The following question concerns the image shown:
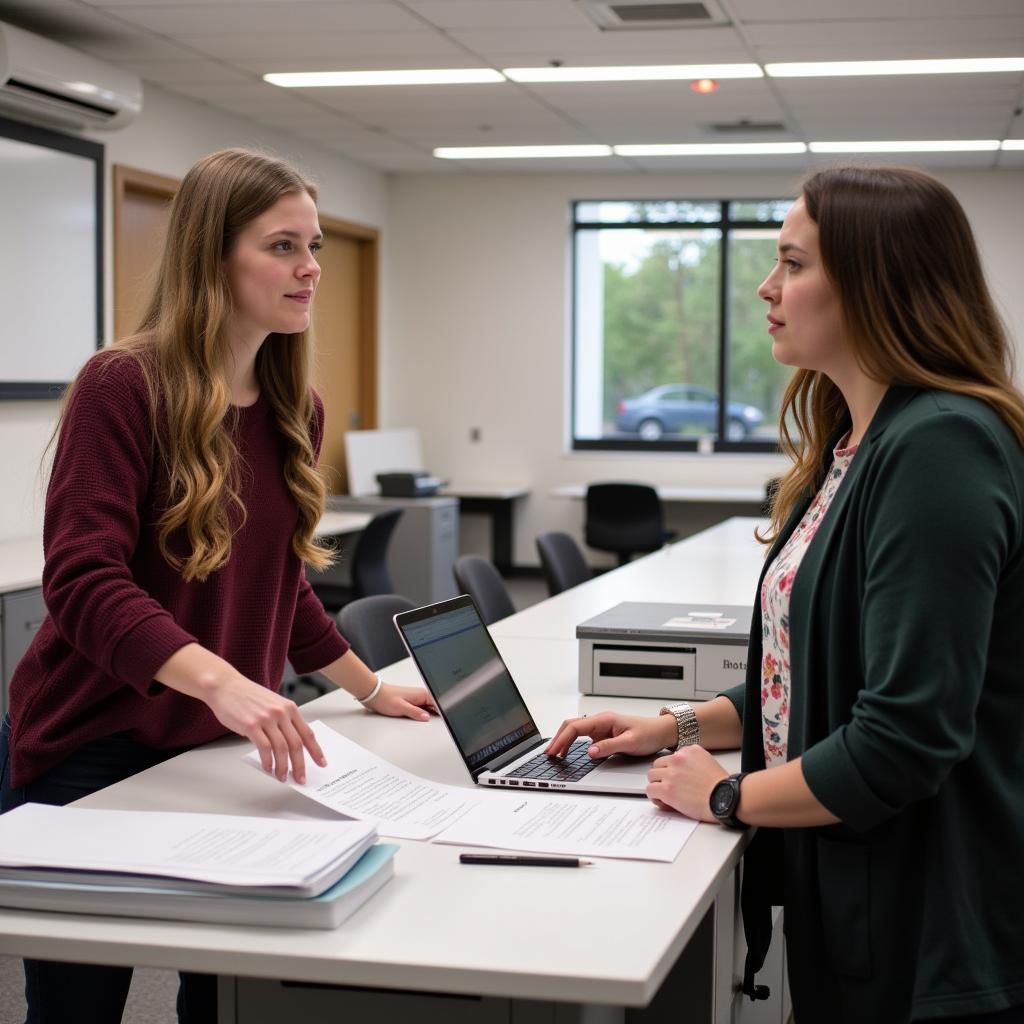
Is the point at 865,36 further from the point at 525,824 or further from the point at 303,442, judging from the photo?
the point at 525,824

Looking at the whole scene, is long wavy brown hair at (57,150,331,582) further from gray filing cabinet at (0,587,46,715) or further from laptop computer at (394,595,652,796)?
gray filing cabinet at (0,587,46,715)

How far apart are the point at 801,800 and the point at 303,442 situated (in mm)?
907

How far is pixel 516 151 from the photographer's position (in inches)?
313

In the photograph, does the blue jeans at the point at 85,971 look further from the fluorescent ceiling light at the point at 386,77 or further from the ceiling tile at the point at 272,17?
the fluorescent ceiling light at the point at 386,77

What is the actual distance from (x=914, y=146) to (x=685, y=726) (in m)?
6.57

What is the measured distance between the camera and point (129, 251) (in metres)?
6.03

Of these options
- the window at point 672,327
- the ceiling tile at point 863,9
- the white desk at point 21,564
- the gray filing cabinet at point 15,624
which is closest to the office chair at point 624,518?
the window at point 672,327

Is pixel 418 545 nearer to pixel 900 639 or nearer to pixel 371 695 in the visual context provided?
pixel 371 695

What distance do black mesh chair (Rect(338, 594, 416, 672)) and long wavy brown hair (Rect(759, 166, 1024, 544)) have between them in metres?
1.52

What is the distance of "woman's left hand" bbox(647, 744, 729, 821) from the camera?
5.01 feet

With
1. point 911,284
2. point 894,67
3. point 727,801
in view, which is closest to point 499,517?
point 894,67

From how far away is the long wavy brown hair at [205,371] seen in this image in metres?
1.66

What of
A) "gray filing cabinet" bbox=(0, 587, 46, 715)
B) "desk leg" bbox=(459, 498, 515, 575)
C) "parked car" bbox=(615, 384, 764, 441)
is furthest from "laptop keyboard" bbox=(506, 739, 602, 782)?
"parked car" bbox=(615, 384, 764, 441)

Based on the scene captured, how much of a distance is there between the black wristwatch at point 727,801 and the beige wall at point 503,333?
7379 mm
